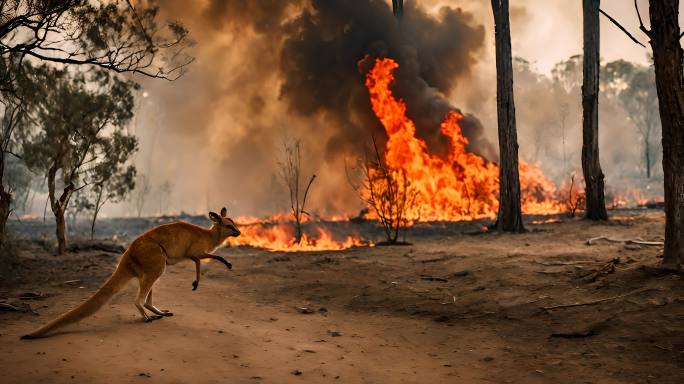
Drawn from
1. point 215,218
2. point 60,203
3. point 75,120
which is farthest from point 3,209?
point 215,218

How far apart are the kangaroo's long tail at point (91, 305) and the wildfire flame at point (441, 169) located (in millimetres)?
19374

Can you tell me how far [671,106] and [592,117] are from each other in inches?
468

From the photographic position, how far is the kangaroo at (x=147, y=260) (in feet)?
19.8

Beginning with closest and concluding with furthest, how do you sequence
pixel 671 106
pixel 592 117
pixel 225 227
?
pixel 225 227, pixel 671 106, pixel 592 117

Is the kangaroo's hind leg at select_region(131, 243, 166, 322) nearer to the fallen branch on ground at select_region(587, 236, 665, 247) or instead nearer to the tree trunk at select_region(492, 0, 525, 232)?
the fallen branch on ground at select_region(587, 236, 665, 247)

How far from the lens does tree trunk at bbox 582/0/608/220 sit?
18625 mm

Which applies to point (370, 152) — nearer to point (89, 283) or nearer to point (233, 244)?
point (233, 244)

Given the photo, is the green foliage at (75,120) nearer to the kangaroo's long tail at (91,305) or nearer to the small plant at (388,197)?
the small plant at (388,197)

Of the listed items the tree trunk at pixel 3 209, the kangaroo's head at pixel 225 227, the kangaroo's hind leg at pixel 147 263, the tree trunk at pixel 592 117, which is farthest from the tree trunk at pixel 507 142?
the tree trunk at pixel 3 209

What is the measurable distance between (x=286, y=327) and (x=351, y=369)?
85.3 inches

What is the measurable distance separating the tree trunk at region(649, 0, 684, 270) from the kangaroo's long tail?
7.75m

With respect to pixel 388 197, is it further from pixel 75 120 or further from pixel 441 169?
pixel 75 120

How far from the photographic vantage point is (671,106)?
7.73 metres

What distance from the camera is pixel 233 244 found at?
21.0 m
